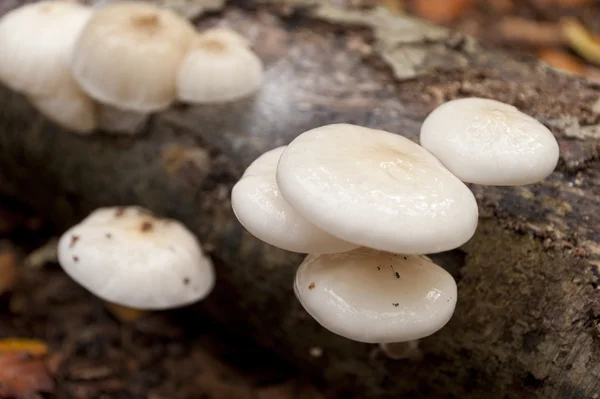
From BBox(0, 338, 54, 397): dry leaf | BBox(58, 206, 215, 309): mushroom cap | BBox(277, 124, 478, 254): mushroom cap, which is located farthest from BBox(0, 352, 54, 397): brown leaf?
BBox(277, 124, 478, 254): mushroom cap

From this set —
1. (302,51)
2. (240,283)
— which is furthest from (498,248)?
(302,51)

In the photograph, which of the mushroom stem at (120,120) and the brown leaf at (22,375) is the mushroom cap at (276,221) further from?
the brown leaf at (22,375)

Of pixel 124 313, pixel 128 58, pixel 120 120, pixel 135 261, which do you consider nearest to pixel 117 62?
pixel 128 58

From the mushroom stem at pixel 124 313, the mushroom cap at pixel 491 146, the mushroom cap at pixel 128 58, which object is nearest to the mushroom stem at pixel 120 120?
the mushroom cap at pixel 128 58

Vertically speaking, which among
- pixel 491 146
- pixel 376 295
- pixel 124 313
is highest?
pixel 491 146

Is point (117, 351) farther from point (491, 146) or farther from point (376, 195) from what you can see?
point (491, 146)

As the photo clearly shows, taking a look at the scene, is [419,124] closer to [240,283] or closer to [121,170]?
[240,283]
